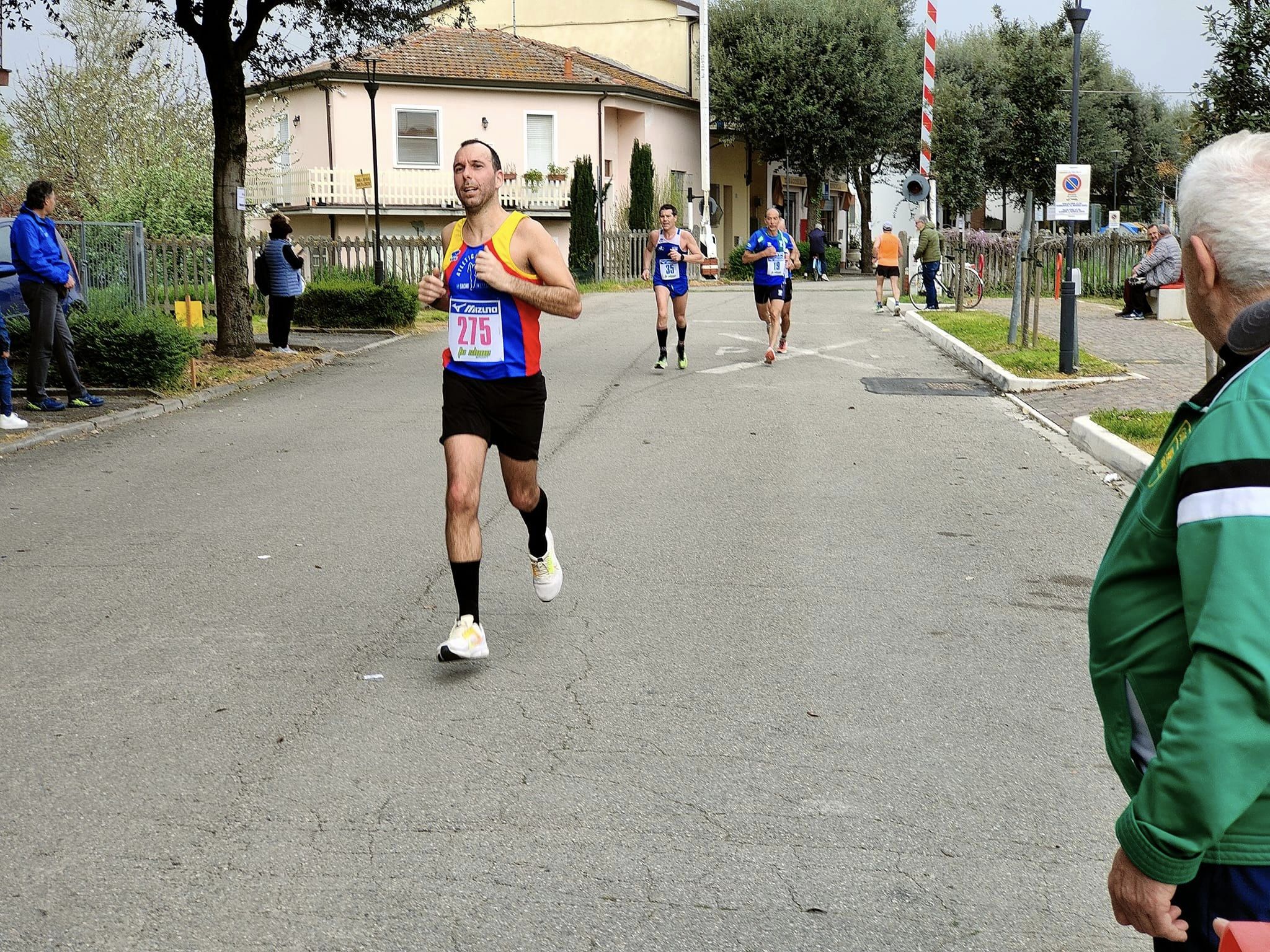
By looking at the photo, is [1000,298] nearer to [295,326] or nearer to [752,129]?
[295,326]

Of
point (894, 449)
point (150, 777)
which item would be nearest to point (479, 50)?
point (894, 449)

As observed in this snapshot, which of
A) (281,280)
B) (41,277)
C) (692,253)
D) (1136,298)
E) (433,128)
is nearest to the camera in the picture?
(41,277)

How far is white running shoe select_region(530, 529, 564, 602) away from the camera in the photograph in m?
6.43

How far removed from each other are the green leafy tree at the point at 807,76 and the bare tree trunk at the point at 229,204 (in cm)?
3260

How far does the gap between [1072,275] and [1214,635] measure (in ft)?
45.4

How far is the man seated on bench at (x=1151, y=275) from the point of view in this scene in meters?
24.4

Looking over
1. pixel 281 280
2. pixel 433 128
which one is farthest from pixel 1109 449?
pixel 433 128

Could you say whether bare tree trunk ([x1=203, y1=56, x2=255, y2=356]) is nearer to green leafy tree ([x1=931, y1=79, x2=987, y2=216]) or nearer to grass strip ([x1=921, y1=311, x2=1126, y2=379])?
grass strip ([x1=921, y1=311, x2=1126, y2=379])

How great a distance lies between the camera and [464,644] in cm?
561

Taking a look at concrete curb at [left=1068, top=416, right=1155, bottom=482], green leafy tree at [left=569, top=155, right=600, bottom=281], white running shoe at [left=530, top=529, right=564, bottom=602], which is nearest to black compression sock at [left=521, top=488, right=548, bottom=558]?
white running shoe at [left=530, top=529, right=564, bottom=602]

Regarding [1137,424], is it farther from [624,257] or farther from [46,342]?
[624,257]

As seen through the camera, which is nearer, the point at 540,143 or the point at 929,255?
the point at 929,255

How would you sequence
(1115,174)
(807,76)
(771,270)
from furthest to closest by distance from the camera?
(1115,174) → (807,76) → (771,270)

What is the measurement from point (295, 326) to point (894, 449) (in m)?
14.8
